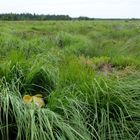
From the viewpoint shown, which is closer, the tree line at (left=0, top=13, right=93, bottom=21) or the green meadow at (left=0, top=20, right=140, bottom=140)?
the green meadow at (left=0, top=20, right=140, bottom=140)

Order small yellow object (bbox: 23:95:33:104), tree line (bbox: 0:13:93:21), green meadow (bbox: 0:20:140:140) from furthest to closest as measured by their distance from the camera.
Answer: tree line (bbox: 0:13:93:21), small yellow object (bbox: 23:95:33:104), green meadow (bbox: 0:20:140:140)

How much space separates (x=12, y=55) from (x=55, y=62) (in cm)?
69

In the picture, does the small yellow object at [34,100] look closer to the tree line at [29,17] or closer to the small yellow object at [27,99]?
the small yellow object at [27,99]

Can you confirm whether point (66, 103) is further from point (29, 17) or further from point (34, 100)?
point (29, 17)

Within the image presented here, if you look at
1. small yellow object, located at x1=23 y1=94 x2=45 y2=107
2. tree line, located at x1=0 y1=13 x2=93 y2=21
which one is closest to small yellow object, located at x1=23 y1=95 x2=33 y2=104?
small yellow object, located at x1=23 y1=94 x2=45 y2=107

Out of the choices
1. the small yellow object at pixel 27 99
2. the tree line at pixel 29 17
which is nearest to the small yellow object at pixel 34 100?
the small yellow object at pixel 27 99

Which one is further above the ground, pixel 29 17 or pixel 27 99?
pixel 27 99

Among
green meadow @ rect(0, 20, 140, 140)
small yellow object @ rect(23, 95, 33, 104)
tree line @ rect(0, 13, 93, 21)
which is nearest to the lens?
green meadow @ rect(0, 20, 140, 140)

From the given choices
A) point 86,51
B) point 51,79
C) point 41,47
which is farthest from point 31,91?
point 86,51

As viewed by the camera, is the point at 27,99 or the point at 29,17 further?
the point at 29,17

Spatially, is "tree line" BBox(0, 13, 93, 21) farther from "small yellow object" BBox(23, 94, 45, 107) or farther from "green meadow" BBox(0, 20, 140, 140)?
"small yellow object" BBox(23, 94, 45, 107)

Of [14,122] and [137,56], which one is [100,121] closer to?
[14,122]

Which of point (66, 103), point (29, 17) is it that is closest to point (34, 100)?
point (66, 103)

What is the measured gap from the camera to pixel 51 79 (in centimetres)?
389
